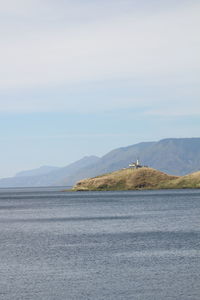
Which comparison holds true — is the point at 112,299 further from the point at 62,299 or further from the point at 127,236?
the point at 127,236

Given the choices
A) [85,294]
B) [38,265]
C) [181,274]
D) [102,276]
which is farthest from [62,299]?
[38,265]

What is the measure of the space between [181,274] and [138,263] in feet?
26.7

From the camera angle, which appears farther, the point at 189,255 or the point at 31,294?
the point at 189,255

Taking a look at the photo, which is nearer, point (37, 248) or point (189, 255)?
point (189, 255)

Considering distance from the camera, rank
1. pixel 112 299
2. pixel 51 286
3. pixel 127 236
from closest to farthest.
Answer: pixel 112 299
pixel 51 286
pixel 127 236

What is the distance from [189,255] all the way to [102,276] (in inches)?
634

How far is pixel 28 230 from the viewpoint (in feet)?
378

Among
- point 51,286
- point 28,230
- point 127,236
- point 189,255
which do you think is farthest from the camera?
point 28,230

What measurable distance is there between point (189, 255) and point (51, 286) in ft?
73.4

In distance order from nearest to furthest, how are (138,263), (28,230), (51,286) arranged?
(51,286)
(138,263)
(28,230)

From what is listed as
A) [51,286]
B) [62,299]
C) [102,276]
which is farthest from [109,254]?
[62,299]

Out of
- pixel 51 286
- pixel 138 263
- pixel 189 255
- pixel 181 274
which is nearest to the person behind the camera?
pixel 51 286

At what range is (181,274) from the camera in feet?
186

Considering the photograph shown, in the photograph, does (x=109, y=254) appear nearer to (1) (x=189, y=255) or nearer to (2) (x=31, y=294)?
(1) (x=189, y=255)
